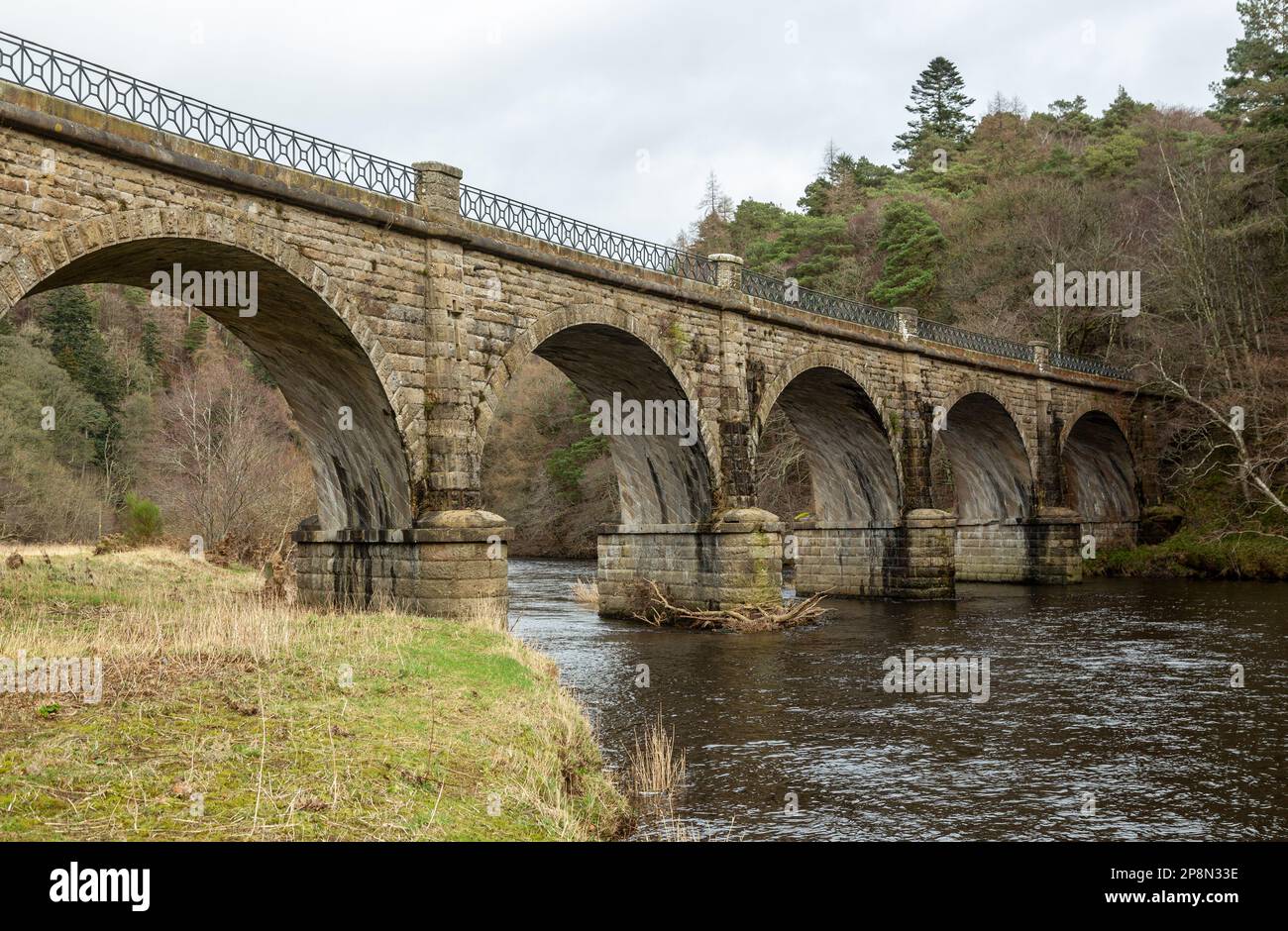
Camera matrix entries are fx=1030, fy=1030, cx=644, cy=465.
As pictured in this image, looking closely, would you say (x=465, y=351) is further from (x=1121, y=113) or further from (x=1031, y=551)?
(x=1121, y=113)

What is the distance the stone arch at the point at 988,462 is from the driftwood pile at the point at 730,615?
12666 millimetres

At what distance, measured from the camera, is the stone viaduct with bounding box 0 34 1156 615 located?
12.3 meters

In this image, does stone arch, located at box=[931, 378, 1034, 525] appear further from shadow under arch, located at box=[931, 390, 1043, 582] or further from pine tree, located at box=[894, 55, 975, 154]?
pine tree, located at box=[894, 55, 975, 154]

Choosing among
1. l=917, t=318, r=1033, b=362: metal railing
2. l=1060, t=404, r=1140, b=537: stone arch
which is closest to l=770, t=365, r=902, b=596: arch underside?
l=917, t=318, r=1033, b=362: metal railing

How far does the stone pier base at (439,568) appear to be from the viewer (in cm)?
1562

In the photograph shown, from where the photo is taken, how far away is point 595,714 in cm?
1238

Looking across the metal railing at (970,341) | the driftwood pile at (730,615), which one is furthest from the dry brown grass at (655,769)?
the metal railing at (970,341)

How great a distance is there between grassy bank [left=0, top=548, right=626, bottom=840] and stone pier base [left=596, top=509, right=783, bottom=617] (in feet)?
32.7

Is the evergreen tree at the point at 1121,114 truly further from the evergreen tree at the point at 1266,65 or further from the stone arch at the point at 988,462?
the stone arch at the point at 988,462

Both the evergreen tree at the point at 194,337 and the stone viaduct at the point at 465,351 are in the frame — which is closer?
the stone viaduct at the point at 465,351

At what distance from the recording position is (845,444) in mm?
28859

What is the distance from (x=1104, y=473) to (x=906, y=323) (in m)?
16.5

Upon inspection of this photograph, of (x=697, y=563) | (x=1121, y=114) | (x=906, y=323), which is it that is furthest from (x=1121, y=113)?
(x=697, y=563)

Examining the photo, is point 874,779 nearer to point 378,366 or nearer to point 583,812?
point 583,812
